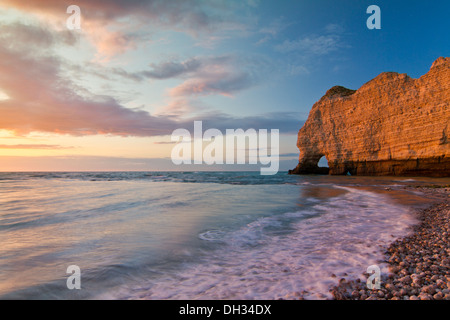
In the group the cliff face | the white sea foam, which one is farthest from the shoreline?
the cliff face

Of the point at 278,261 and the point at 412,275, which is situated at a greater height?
the point at 412,275

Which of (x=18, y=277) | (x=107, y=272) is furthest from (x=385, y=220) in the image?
(x=18, y=277)

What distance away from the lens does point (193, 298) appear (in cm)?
320

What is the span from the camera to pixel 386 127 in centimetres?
3167

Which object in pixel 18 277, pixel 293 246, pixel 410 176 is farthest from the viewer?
pixel 410 176

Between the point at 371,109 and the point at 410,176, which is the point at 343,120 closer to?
the point at 371,109

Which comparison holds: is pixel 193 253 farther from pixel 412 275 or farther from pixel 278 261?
pixel 412 275

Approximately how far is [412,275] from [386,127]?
35.1 m

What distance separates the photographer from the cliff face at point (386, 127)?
25.7 metres

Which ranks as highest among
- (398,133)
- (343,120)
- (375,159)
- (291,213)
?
(343,120)

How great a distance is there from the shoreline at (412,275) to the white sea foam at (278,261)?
20cm

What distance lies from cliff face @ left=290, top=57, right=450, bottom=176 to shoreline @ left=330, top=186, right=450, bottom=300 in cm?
2836

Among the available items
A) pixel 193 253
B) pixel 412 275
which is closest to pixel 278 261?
pixel 193 253
